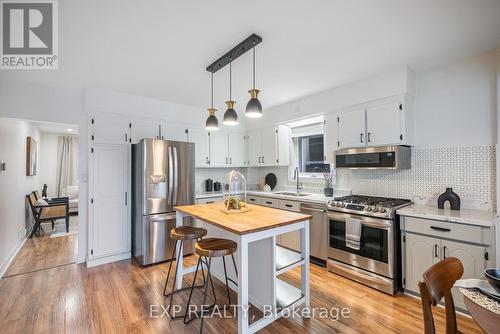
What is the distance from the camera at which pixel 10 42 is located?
6.89ft

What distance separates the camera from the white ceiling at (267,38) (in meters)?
1.70

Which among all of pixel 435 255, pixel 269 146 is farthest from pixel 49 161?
pixel 435 255

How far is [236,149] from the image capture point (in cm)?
493

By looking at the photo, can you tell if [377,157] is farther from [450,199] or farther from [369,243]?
[369,243]

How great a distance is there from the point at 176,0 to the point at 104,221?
3.14 meters

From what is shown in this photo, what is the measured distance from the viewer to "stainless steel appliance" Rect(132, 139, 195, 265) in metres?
3.31

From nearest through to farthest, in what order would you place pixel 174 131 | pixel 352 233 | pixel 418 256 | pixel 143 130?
pixel 418 256
pixel 352 233
pixel 143 130
pixel 174 131

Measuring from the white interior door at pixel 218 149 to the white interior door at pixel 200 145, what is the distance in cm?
11

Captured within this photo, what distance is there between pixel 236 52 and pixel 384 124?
2.00 m

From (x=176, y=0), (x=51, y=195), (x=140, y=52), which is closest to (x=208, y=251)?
(x=176, y=0)

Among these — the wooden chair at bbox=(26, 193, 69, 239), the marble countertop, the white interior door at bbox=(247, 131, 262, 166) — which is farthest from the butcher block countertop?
the wooden chair at bbox=(26, 193, 69, 239)

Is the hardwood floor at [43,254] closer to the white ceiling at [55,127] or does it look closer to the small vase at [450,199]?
the white ceiling at [55,127]

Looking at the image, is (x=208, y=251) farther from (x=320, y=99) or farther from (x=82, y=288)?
(x=320, y=99)

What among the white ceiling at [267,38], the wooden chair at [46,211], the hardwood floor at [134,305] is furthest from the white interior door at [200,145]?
the wooden chair at [46,211]
